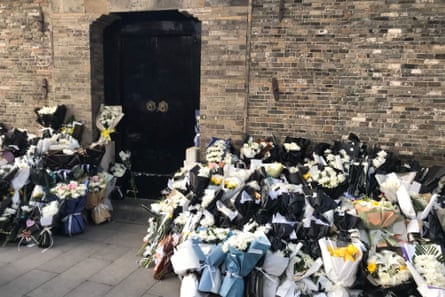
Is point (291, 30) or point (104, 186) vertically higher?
point (291, 30)

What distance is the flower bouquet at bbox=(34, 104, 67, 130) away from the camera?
7230 mm

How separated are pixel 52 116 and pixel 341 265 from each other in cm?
603

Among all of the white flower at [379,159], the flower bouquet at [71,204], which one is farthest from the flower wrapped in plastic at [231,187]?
the flower bouquet at [71,204]

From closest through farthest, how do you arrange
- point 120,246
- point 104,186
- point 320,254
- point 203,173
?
1. point 320,254
2. point 203,173
3. point 120,246
4. point 104,186

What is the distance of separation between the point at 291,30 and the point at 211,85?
5.51 feet

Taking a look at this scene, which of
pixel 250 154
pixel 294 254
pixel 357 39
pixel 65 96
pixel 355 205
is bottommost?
pixel 294 254

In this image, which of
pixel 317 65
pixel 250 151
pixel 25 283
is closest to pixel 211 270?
pixel 25 283

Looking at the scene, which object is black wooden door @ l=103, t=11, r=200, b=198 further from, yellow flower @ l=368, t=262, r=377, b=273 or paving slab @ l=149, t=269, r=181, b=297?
yellow flower @ l=368, t=262, r=377, b=273

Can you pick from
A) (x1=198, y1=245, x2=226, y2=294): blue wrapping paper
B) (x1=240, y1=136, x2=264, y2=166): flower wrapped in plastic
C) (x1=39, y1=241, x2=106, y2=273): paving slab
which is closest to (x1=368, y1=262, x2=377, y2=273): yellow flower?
(x1=198, y1=245, x2=226, y2=294): blue wrapping paper

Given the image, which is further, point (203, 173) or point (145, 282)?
point (203, 173)

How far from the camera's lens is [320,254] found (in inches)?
159

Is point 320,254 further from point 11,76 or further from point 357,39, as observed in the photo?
point 11,76

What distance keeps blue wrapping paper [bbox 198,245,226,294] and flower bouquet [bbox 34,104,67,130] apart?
192 inches

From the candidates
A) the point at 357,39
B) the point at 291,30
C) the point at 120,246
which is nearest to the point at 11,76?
the point at 120,246
